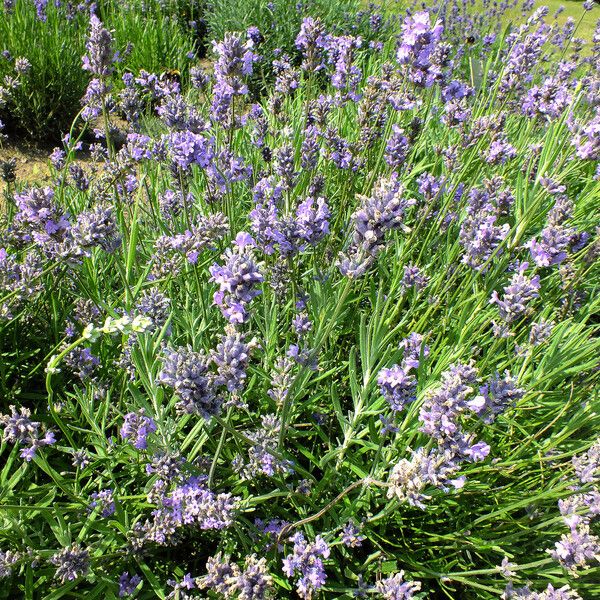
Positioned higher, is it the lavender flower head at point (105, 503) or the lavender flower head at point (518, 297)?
the lavender flower head at point (518, 297)

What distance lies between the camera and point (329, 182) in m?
3.76

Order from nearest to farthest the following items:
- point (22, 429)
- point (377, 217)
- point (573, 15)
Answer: point (377, 217), point (22, 429), point (573, 15)

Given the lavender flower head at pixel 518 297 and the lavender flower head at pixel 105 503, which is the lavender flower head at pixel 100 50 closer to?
the lavender flower head at pixel 105 503

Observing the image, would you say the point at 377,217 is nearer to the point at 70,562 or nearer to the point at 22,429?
the point at 22,429

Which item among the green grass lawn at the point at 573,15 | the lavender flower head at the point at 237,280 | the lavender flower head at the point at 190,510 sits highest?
the green grass lawn at the point at 573,15

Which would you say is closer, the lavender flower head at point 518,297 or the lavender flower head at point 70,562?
the lavender flower head at point 70,562

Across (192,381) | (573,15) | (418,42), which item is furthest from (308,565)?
(573,15)

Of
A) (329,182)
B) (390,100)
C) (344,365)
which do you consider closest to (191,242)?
(344,365)

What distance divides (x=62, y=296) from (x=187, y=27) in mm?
7203

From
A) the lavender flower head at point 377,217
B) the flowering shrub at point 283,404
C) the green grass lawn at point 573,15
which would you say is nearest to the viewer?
the lavender flower head at point 377,217

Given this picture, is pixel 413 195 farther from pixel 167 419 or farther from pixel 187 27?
pixel 187 27

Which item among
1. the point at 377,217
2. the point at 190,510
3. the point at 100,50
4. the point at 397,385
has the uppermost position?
the point at 100,50

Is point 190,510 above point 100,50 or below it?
below

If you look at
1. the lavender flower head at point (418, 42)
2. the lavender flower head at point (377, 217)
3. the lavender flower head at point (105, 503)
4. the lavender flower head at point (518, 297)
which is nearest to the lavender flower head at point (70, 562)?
the lavender flower head at point (105, 503)
